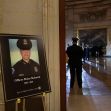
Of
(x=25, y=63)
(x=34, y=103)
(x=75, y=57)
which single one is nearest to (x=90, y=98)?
(x=75, y=57)

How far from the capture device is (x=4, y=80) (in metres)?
3.28

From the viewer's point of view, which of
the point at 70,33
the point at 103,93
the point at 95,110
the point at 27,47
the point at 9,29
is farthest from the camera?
the point at 70,33

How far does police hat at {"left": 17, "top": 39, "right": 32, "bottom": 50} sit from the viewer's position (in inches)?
138

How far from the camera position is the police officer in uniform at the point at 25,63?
135 inches

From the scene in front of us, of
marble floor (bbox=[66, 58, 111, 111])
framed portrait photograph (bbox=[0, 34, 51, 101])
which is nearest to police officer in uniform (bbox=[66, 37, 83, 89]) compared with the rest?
marble floor (bbox=[66, 58, 111, 111])

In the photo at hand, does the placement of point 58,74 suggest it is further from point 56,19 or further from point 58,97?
point 56,19

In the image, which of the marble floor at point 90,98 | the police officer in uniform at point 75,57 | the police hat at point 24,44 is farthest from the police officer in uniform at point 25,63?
the police officer in uniform at point 75,57

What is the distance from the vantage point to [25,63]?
3525mm

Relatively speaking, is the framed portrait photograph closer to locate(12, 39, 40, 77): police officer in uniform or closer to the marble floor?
locate(12, 39, 40, 77): police officer in uniform

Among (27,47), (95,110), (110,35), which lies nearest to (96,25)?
(110,35)

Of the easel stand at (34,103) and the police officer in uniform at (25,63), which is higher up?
the police officer in uniform at (25,63)

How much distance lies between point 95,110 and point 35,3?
2.64 meters

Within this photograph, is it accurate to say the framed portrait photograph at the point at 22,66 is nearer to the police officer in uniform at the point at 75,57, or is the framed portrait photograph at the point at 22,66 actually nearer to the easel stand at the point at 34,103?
the easel stand at the point at 34,103

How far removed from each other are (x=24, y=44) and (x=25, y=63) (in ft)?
0.74
